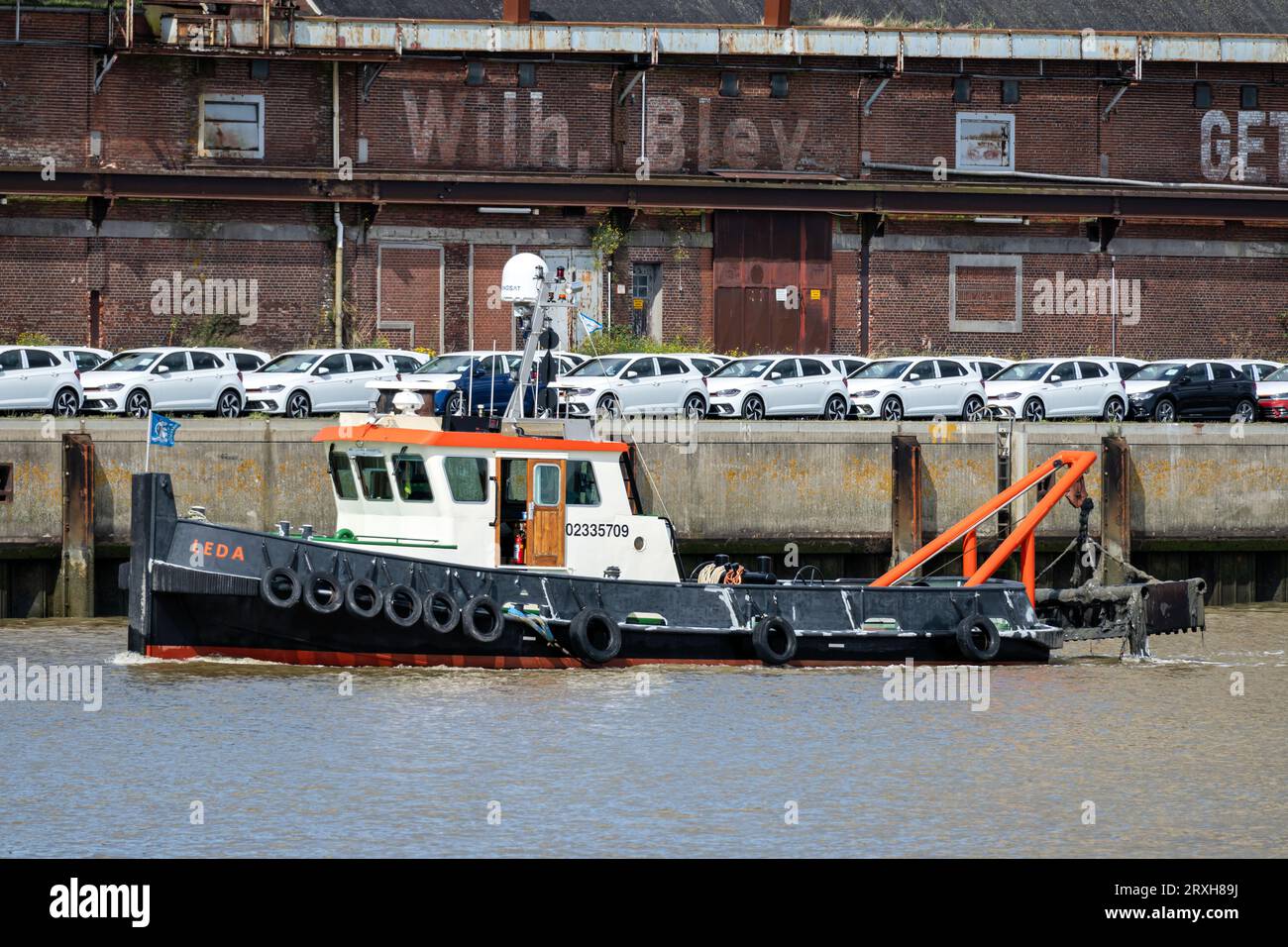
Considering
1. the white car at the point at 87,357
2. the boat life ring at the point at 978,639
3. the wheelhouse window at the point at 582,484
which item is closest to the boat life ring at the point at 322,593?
the wheelhouse window at the point at 582,484

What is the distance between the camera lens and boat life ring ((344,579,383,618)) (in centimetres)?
2303

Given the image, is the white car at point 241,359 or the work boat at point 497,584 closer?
the work boat at point 497,584

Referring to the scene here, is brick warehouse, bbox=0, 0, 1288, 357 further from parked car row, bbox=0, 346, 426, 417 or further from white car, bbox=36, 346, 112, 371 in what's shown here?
parked car row, bbox=0, 346, 426, 417

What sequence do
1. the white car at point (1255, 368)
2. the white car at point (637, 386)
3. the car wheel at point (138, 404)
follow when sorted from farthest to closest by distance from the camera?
the white car at point (1255, 368)
the white car at point (637, 386)
the car wheel at point (138, 404)

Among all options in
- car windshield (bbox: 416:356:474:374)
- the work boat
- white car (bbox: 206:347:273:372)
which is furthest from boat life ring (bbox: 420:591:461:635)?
white car (bbox: 206:347:273:372)

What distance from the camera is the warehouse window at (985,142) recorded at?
4906 centimetres

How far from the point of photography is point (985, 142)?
161ft

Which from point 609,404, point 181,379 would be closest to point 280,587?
point 181,379

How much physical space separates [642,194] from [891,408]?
9.94 metres

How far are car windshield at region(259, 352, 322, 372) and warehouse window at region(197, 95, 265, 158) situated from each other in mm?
10074

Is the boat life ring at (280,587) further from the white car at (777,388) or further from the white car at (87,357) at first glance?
the white car at (777,388)

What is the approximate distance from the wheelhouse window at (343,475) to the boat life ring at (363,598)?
1603 mm
